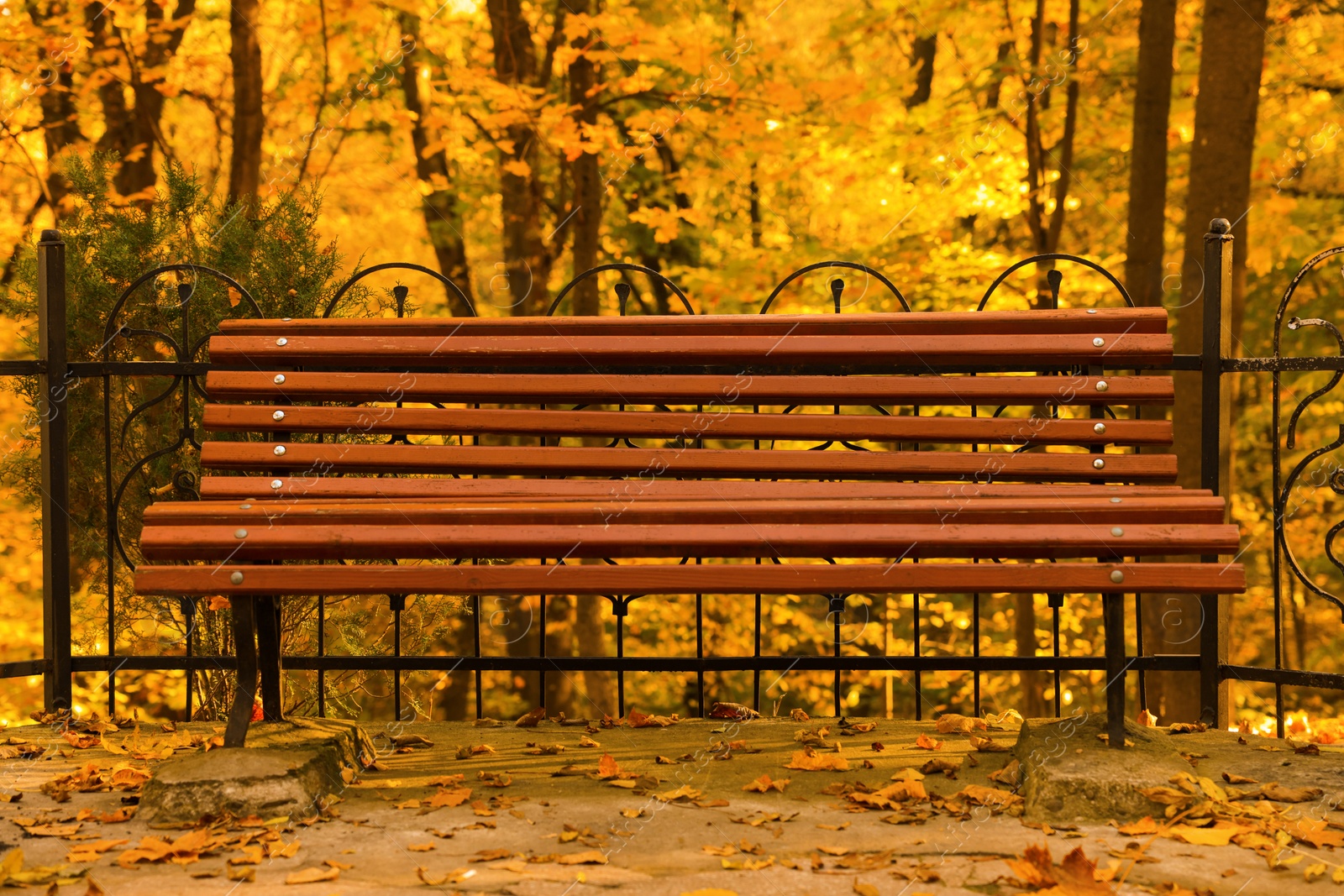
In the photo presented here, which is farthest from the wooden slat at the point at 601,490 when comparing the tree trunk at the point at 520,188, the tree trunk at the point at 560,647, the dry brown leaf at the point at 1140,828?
the tree trunk at the point at 520,188

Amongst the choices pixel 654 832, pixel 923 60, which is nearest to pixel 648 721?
pixel 654 832

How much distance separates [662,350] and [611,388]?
17 cm

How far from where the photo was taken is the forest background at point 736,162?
8.33m

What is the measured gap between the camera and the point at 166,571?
2627mm

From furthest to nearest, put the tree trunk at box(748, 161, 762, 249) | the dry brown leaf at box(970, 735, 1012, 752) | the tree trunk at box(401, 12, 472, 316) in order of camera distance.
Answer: the tree trunk at box(748, 161, 762, 249), the tree trunk at box(401, 12, 472, 316), the dry brown leaf at box(970, 735, 1012, 752)

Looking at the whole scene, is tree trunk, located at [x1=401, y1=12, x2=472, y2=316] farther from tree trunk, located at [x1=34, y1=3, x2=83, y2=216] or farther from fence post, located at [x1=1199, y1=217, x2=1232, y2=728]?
fence post, located at [x1=1199, y1=217, x2=1232, y2=728]

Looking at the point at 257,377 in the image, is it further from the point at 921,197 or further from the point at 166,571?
the point at 921,197

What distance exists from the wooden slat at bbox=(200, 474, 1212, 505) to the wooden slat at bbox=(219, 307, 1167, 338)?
42cm

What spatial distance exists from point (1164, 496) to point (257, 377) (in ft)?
7.61

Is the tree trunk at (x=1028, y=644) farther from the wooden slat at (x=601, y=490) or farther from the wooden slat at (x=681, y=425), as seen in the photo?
the wooden slat at (x=601, y=490)

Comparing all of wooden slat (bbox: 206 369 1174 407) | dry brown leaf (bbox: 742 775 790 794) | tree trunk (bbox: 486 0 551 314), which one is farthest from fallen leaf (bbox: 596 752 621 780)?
tree trunk (bbox: 486 0 551 314)

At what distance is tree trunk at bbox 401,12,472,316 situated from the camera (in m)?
10.6

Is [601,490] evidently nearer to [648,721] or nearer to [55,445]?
[648,721]

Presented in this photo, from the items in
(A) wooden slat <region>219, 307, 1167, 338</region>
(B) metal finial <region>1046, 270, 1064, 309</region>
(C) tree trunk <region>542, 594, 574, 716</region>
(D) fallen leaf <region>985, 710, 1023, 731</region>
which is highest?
(B) metal finial <region>1046, 270, 1064, 309</region>
